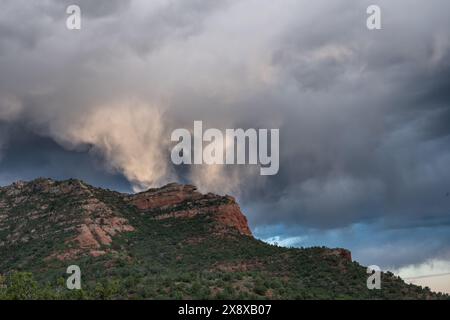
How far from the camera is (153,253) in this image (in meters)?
108

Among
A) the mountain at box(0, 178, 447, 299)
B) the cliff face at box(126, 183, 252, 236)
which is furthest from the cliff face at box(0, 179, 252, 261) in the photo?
the mountain at box(0, 178, 447, 299)

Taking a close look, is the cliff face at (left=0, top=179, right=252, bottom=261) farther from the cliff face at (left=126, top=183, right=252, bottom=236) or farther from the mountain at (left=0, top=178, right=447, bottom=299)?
the mountain at (left=0, top=178, right=447, bottom=299)

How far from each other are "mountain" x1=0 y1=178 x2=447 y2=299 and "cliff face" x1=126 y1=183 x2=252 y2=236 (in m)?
0.30

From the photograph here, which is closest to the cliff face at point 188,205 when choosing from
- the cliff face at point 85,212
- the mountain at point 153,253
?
the cliff face at point 85,212

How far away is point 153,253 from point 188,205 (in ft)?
123

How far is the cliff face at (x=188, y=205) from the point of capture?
137m

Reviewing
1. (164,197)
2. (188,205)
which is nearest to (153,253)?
(188,205)

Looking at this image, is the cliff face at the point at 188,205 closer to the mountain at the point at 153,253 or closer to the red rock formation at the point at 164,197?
the red rock formation at the point at 164,197
